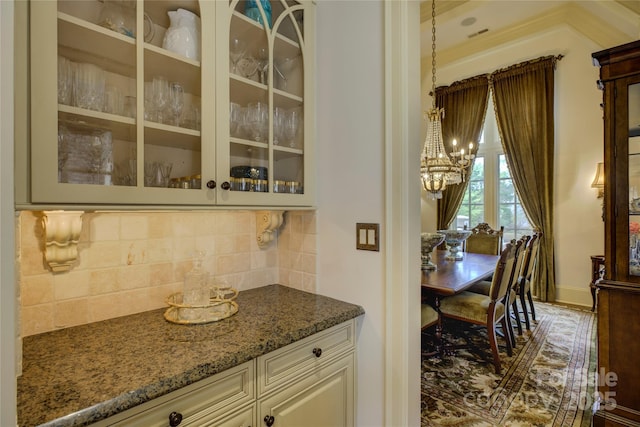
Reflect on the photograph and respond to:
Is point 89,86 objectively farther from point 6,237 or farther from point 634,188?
point 634,188

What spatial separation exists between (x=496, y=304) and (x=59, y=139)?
114 inches

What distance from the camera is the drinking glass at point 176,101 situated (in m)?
1.08

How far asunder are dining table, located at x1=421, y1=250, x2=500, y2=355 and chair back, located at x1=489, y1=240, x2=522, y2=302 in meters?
0.16

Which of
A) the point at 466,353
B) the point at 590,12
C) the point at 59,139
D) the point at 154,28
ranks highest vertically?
the point at 590,12

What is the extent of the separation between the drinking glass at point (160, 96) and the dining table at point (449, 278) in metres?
2.11

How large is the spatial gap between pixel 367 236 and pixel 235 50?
957mm

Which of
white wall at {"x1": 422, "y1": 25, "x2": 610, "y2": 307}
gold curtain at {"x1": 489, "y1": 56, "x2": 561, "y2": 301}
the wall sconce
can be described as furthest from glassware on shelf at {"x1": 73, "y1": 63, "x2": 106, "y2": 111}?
white wall at {"x1": 422, "y1": 25, "x2": 610, "y2": 307}

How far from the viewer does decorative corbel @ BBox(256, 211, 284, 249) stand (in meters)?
1.58

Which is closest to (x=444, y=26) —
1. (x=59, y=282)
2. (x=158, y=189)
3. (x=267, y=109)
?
(x=267, y=109)

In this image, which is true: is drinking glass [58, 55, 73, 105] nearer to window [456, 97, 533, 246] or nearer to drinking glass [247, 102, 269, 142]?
drinking glass [247, 102, 269, 142]

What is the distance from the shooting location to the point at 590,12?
3.56 metres

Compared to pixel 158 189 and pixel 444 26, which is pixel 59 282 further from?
pixel 444 26

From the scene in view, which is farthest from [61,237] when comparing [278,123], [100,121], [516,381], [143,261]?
[516,381]

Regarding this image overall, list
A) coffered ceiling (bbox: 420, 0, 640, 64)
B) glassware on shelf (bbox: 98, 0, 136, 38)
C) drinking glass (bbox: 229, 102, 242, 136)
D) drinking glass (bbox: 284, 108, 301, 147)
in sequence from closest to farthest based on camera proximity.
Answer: glassware on shelf (bbox: 98, 0, 136, 38)
drinking glass (bbox: 229, 102, 242, 136)
drinking glass (bbox: 284, 108, 301, 147)
coffered ceiling (bbox: 420, 0, 640, 64)
